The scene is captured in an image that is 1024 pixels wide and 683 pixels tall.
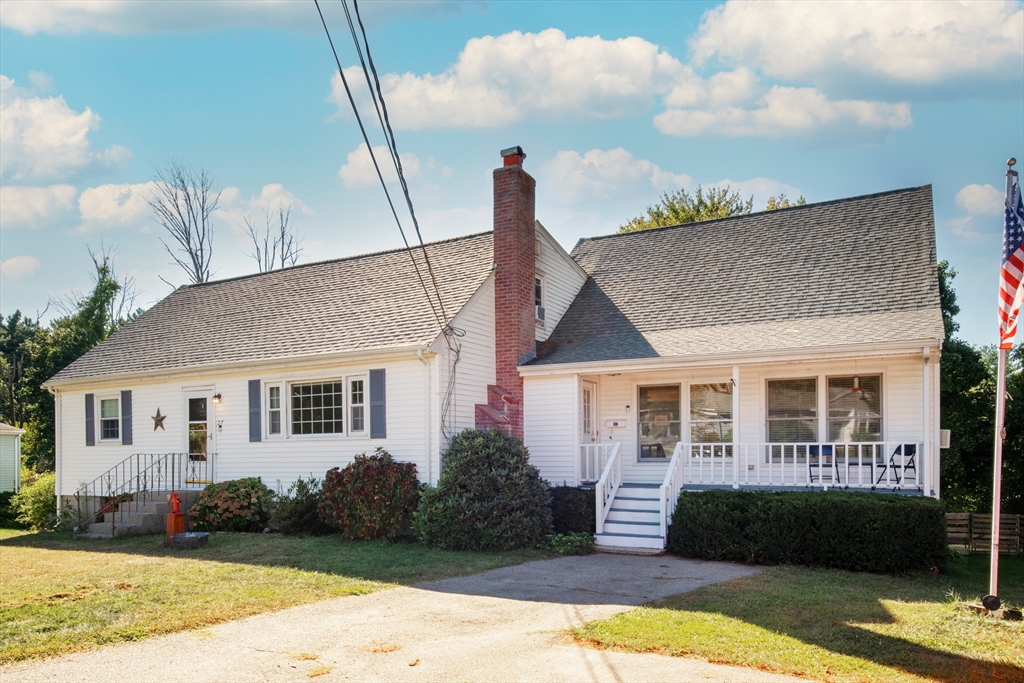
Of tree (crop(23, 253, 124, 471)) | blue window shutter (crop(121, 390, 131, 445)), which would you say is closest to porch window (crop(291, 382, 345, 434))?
blue window shutter (crop(121, 390, 131, 445))

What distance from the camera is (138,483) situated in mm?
16922

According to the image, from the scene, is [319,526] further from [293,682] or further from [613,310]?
[293,682]

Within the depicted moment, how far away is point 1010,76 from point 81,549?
16622mm

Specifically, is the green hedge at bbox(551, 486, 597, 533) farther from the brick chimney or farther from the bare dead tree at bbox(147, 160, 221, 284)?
the bare dead tree at bbox(147, 160, 221, 284)

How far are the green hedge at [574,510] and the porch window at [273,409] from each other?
5.95 m

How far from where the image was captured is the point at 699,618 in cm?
765

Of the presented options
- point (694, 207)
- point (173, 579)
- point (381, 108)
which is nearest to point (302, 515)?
point (173, 579)

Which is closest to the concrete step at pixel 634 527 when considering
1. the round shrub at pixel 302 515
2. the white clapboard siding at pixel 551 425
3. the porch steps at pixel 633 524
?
the porch steps at pixel 633 524

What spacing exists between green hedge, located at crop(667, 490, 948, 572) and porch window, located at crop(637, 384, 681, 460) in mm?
2746

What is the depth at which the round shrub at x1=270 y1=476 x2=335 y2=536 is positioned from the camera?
47.2ft

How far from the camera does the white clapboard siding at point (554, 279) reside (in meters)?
16.8

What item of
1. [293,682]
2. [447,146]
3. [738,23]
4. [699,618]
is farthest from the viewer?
[447,146]

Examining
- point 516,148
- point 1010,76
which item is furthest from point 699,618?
point 516,148

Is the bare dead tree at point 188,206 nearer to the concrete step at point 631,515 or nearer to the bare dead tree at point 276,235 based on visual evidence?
the bare dead tree at point 276,235
